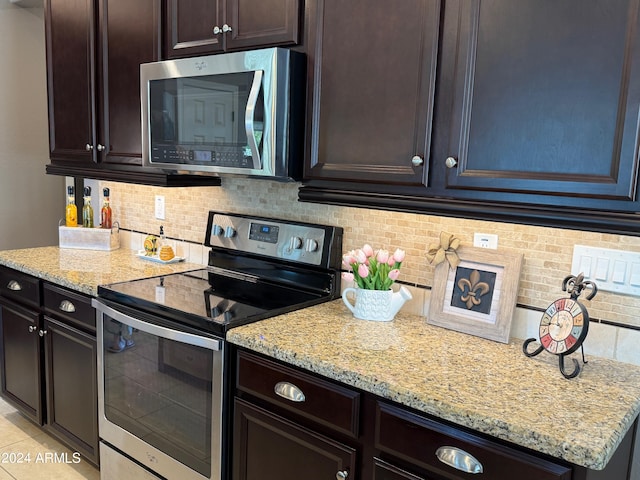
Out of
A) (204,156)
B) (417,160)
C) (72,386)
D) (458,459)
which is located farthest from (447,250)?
(72,386)

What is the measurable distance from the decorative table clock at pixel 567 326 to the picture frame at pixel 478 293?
17cm

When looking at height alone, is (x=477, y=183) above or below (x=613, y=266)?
above

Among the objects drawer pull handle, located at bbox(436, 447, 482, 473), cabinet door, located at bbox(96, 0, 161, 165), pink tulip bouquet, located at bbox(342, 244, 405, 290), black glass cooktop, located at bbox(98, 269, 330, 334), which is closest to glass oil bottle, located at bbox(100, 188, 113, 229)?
cabinet door, located at bbox(96, 0, 161, 165)

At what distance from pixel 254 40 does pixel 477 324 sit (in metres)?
1.22

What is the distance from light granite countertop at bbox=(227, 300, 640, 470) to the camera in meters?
1.07

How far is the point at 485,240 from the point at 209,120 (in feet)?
3.49

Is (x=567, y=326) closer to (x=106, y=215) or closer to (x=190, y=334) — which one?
(x=190, y=334)

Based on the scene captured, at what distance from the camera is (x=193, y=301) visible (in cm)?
185

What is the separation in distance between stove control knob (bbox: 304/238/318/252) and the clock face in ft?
2.94

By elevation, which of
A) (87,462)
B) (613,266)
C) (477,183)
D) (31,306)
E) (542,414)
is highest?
(477,183)

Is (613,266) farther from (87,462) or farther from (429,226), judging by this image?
(87,462)

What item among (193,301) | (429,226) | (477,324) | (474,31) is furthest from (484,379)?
(193,301)

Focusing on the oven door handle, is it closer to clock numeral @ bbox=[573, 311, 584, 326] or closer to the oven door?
the oven door

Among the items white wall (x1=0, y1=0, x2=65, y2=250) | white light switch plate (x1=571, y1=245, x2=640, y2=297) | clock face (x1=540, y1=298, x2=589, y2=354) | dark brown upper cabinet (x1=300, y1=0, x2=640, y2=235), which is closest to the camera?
dark brown upper cabinet (x1=300, y1=0, x2=640, y2=235)
